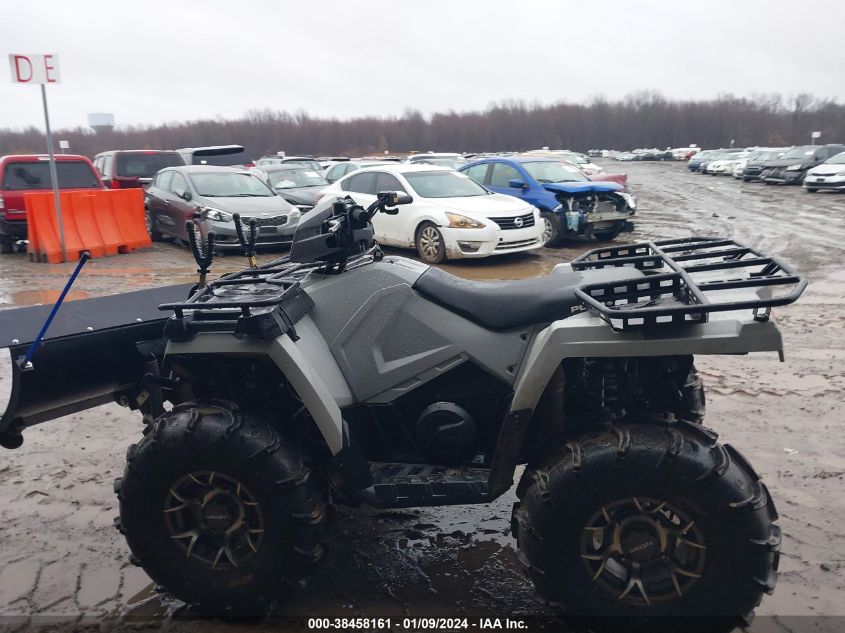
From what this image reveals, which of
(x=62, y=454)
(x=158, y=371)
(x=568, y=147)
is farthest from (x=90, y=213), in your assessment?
(x=568, y=147)

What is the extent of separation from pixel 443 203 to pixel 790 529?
27.3 ft

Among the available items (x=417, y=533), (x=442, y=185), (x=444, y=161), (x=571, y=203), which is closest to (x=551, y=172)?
(x=571, y=203)

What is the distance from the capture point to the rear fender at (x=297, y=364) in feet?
8.80

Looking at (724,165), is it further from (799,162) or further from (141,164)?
(141,164)

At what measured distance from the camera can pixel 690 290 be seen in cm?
246

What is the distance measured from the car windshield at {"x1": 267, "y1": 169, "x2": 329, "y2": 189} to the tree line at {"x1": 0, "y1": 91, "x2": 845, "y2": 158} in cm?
4325

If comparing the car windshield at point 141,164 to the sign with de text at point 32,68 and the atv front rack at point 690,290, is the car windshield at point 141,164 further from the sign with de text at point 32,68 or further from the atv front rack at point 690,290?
the atv front rack at point 690,290

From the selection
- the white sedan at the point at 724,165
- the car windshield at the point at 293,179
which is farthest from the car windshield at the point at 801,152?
the car windshield at the point at 293,179

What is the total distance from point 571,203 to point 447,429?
34.0ft

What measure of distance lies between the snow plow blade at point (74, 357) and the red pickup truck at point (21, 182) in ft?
34.7

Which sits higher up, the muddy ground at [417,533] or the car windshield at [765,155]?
the car windshield at [765,155]

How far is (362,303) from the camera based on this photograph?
3016mm

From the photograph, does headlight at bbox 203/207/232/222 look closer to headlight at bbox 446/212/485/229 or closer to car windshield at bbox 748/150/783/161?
headlight at bbox 446/212/485/229

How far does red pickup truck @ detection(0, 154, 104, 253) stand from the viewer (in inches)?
486
